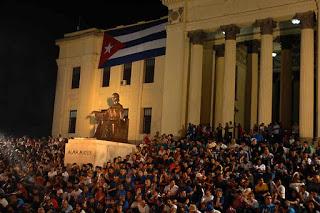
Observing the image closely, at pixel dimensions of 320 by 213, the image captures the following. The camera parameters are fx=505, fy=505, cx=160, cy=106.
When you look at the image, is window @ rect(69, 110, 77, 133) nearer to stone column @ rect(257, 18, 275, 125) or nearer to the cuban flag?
the cuban flag

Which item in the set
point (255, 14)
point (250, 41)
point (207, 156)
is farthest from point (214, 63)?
point (207, 156)

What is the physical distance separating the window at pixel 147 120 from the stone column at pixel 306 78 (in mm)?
12191

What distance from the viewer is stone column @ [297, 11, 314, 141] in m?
26.8

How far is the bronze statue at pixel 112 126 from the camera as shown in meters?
28.0

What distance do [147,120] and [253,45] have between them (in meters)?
9.18

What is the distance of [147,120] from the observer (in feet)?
119

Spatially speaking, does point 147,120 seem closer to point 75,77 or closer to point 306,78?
point 75,77

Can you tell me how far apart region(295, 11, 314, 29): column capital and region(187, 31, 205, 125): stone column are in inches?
261

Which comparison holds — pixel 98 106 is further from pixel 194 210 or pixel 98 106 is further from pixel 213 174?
pixel 194 210

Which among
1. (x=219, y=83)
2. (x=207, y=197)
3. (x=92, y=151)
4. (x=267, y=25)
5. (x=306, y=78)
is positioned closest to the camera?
(x=207, y=197)

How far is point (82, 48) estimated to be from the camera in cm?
4103

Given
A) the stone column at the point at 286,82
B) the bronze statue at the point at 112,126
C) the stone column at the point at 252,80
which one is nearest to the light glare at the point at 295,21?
the stone column at the point at 286,82

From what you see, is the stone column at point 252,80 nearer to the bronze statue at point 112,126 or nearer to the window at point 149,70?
the window at point 149,70

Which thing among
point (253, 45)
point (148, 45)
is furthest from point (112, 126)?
point (253, 45)
